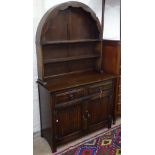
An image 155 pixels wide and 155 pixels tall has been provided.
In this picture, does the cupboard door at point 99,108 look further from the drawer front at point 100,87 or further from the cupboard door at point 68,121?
the cupboard door at point 68,121

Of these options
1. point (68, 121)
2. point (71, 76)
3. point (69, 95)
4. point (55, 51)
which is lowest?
point (68, 121)

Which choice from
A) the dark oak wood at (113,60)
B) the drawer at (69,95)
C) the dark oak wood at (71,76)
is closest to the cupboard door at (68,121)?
the dark oak wood at (71,76)

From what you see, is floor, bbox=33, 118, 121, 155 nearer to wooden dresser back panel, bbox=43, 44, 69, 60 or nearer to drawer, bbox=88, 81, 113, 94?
drawer, bbox=88, 81, 113, 94

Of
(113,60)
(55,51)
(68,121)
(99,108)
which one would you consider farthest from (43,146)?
(113,60)

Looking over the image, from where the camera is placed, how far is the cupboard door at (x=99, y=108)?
97.2 inches

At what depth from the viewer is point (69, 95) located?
2.21 m

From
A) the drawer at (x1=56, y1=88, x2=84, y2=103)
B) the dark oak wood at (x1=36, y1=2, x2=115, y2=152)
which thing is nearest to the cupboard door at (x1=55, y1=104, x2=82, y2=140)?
the dark oak wood at (x1=36, y1=2, x2=115, y2=152)

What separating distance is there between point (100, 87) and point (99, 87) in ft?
0.06

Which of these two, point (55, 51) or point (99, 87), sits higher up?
point (55, 51)

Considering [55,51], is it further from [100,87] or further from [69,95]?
[100,87]

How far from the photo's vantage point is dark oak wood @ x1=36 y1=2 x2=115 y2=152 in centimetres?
219

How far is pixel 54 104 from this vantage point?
2.12 m
